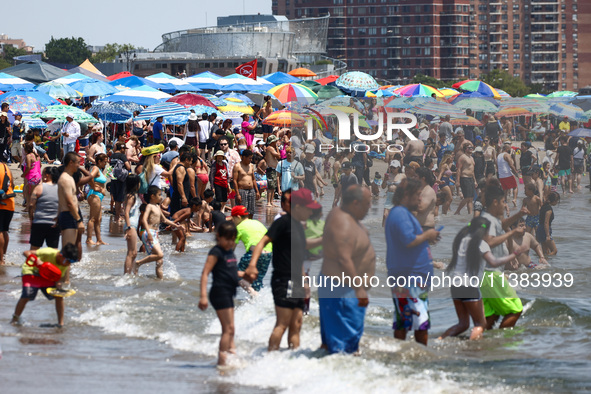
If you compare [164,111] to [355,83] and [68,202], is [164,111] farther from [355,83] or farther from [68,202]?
[68,202]

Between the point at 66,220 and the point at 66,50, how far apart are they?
15001 cm

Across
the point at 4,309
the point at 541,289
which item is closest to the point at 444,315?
the point at 541,289

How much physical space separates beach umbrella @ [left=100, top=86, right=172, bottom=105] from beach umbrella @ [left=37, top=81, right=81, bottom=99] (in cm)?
107

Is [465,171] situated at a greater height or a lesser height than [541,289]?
greater

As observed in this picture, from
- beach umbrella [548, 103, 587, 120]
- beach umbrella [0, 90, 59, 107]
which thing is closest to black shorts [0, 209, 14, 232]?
beach umbrella [0, 90, 59, 107]

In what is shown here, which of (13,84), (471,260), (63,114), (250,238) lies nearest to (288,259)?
(471,260)

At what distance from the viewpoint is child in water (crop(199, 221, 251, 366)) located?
7602 mm

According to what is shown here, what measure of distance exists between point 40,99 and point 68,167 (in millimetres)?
15207

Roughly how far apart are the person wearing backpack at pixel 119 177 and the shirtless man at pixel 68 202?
497cm

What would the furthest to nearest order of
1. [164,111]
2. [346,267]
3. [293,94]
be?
[293,94]
[164,111]
[346,267]

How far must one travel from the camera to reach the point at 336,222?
7273mm

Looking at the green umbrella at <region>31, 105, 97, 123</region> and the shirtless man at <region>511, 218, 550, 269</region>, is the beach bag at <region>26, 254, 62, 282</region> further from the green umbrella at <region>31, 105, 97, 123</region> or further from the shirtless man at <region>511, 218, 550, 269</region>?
the green umbrella at <region>31, 105, 97, 123</region>

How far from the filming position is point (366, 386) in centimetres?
702

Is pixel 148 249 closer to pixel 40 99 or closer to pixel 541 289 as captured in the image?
pixel 541 289
